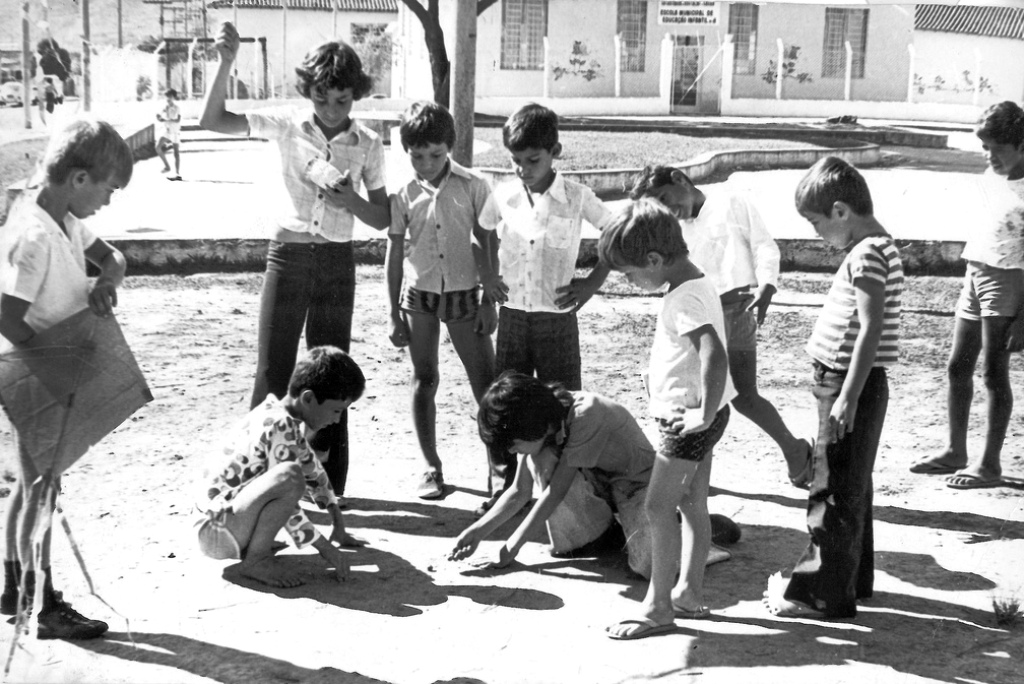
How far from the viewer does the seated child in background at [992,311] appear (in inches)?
181

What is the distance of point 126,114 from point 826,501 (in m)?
2.91

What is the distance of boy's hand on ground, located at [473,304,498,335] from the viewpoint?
455cm

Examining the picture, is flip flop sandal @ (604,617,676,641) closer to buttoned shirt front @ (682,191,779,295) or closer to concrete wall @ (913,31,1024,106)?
buttoned shirt front @ (682,191,779,295)

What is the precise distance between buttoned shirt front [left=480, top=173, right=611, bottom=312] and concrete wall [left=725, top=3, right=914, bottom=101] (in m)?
3.70

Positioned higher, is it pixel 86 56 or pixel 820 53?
pixel 820 53

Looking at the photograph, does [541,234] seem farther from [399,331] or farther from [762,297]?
[762,297]

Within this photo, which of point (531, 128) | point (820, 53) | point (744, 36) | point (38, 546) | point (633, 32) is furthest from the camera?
point (744, 36)

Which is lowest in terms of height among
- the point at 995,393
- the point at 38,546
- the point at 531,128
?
the point at 38,546

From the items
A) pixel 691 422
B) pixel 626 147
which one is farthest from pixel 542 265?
pixel 626 147

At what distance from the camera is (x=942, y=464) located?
5027 mm

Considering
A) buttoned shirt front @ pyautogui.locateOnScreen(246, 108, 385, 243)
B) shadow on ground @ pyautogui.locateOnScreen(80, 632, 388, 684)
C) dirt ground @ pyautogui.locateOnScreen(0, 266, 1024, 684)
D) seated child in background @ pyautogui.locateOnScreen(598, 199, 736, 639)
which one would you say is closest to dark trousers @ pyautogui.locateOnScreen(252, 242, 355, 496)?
buttoned shirt front @ pyautogui.locateOnScreen(246, 108, 385, 243)

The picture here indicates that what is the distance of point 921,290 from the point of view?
8758mm

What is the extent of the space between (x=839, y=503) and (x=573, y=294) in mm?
1288

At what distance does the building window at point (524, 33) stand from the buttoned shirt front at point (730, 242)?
2806 millimetres
